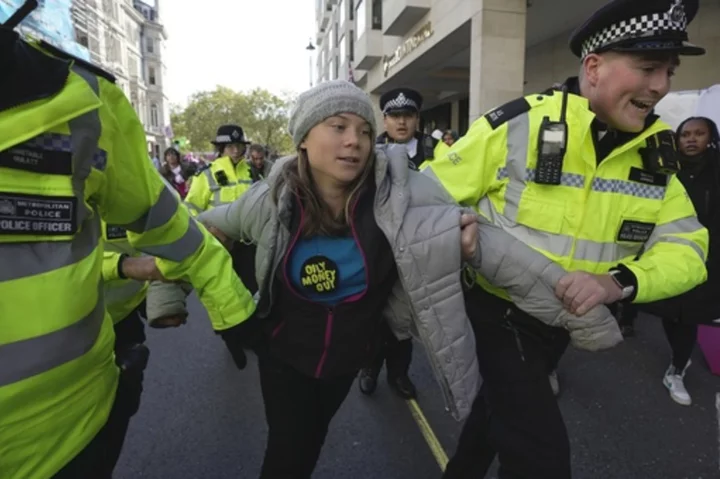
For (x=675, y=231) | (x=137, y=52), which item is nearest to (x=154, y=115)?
(x=137, y=52)

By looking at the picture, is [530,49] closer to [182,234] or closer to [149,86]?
A: [182,234]

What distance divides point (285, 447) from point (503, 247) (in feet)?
3.69

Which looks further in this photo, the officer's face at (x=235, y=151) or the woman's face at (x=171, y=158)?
the woman's face at (x=171, y=158)

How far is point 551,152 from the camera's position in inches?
74.9

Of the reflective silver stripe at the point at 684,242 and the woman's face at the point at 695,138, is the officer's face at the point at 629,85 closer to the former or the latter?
the reflective silver stripe at the point at 684,242

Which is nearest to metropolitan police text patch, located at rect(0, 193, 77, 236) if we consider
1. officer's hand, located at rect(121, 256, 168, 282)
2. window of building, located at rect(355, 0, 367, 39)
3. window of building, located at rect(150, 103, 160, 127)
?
officer's hand, located at rect(121, 256, 168, 282)

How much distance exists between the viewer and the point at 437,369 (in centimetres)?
187

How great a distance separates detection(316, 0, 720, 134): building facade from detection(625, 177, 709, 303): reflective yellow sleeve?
28.4ft

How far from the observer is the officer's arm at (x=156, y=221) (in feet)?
4.32

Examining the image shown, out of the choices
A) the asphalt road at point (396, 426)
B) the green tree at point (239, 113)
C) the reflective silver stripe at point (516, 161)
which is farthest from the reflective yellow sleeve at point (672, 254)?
the green tree at point (239, 113)

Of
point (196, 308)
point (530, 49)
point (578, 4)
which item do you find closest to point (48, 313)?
point (196, 308)

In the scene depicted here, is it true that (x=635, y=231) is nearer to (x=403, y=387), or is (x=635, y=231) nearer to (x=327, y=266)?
(x=327, y=266)

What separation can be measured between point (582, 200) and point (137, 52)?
74.3 m

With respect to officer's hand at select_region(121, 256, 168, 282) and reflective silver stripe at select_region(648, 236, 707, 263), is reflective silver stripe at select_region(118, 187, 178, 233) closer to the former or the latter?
officer's hand at select_region(121, 256, 168, 282)
